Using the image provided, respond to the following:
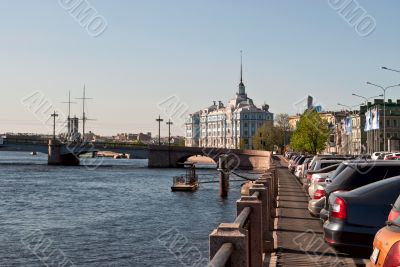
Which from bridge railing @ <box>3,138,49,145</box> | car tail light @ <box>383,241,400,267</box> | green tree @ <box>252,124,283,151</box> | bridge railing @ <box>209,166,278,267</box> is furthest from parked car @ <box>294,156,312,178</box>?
green tree @ <box>252,124,283,151</box>

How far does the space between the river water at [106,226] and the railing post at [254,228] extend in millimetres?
13131

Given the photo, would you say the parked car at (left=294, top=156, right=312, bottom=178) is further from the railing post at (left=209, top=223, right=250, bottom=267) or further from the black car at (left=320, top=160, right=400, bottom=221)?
the railing post at (left=209, top=223, right=250, bottom=267)

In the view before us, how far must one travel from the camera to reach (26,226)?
34438 millimetres

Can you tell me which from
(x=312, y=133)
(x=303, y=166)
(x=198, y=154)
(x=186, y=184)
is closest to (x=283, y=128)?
(x=198, y=154)

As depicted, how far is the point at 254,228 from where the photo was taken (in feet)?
36.1

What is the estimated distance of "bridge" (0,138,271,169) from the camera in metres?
122

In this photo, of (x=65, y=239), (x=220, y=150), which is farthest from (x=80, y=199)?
(x=220, y=150)

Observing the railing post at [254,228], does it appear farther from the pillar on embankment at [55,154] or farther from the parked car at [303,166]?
the pillar on embankment at [55,154]

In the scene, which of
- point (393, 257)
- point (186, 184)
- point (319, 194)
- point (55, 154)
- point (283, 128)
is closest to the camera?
point (393, 257)

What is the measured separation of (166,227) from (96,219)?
5.26 m

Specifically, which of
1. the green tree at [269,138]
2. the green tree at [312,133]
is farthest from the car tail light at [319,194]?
the green tree at [269,138]

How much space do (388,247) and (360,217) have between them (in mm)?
3709

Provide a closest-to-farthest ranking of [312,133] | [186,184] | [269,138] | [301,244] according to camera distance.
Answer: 1. [301,244]
2. [186,184]
3. [312,133]
4. [269,138]

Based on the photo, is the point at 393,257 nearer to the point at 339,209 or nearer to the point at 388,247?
the point at 388,247
